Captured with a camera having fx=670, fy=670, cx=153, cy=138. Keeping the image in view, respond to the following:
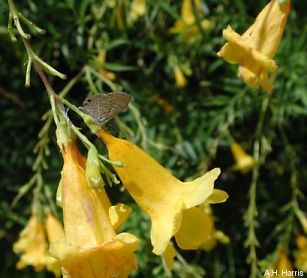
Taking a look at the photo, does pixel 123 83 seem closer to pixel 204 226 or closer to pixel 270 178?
pixel 270 178

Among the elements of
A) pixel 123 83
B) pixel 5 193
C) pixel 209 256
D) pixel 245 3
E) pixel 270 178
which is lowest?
pixel 209 256

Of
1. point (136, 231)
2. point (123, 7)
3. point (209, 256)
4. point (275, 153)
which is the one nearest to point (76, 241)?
point (136, 231)

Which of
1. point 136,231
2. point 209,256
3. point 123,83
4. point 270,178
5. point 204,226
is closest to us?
point 204,226

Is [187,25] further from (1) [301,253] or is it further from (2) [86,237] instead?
(2) [86,237]

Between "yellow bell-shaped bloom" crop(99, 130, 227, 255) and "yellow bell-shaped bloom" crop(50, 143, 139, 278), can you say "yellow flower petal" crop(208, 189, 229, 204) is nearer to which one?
"yellow bell-shaped bloom" crop(99, 130, 227, 255)

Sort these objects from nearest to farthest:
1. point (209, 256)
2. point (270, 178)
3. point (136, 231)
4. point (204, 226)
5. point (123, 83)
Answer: point (204, 226) < point (136, 231) < point (123, 83) < point (209, 256) < point (270, 178)

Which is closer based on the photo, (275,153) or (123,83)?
(123,83)

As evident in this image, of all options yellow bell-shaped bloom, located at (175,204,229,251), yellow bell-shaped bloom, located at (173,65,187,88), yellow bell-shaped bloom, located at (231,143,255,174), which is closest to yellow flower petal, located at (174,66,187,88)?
yellow bell-shaped bloom, located at (173,65,187,88)
